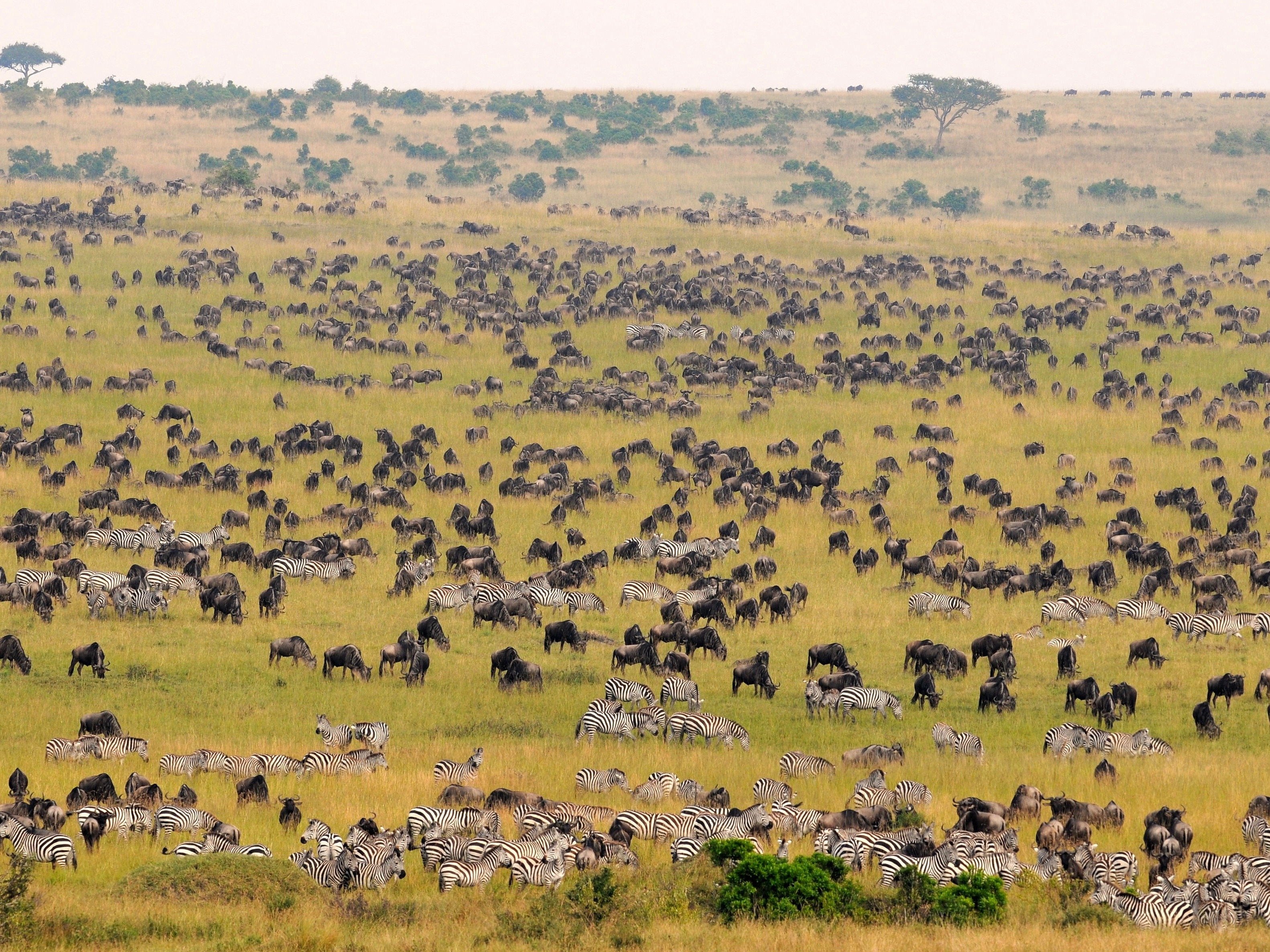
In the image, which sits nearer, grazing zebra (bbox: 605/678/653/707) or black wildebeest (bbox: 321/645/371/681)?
grazing zebra (bbox: 605/678/653/707)

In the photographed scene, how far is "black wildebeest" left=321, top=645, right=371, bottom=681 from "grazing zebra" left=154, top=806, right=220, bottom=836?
932 centimetres

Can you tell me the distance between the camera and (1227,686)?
102 feet

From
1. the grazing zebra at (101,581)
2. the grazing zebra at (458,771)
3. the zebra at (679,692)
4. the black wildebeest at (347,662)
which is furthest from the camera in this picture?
the grazing zebra at (101,581)

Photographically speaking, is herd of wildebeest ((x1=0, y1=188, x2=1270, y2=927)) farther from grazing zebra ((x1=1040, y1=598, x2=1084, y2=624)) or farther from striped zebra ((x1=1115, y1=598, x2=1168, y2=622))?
grazing zebra ((x1=1040, y1=598, x2=1084, y2=624))

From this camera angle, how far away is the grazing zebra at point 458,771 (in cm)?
2538

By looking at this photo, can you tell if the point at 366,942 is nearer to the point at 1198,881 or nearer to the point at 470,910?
the point at 470,910

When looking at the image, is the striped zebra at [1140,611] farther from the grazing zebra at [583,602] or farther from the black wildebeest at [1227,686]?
the grazing zebra at [583,602]

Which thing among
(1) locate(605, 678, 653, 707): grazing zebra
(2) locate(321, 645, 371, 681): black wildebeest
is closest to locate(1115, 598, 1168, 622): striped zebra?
(1) locate(605, 678, 653, 707): grazing zebra

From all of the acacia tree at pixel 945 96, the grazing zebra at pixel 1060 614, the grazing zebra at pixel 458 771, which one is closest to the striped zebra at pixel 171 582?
the grazing zebra at pixel 458 771

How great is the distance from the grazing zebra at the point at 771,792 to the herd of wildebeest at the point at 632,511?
0.12m

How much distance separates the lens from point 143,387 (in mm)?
60344

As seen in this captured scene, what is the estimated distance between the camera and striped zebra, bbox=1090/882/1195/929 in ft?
64.8

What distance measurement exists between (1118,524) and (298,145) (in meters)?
120

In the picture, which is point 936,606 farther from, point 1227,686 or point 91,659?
point 91,659
